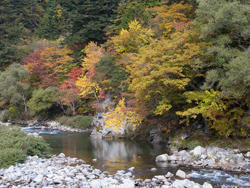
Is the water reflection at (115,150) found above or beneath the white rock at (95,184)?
beneath

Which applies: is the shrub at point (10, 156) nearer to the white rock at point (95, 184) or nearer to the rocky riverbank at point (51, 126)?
the white rock at point (95, 184)

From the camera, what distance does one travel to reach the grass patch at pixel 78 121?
25422 mm

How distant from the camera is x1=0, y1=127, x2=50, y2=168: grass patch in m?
11.1

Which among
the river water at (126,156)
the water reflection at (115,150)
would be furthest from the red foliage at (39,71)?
the water reflection at (115,150)

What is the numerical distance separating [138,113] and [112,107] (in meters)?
7.57

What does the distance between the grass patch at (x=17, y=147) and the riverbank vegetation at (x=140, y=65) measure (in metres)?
5.81

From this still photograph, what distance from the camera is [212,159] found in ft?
39.9

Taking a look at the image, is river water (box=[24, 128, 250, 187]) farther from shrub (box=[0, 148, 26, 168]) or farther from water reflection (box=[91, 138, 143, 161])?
shrub (box=[0, 148, 26, 168])

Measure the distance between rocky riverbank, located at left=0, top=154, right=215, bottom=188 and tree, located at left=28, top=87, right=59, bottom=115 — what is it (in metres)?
18.8

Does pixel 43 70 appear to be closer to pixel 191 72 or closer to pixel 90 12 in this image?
pixel 90 12

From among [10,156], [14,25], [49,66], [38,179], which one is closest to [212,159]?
[38,179]

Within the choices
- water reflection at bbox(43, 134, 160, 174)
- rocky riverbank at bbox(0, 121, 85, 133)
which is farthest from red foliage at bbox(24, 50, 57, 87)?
water reflection at bbox(43, 134, 160, 174)

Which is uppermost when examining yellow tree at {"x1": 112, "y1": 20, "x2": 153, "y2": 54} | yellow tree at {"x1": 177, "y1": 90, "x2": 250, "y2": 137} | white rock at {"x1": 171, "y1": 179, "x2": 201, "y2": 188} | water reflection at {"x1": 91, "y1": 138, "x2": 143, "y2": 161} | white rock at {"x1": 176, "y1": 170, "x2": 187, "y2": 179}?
yellow tree at {"x1": 112, "y1": 20, "x2": 153, "y2": 54}

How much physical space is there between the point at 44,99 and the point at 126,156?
57.4 feet
